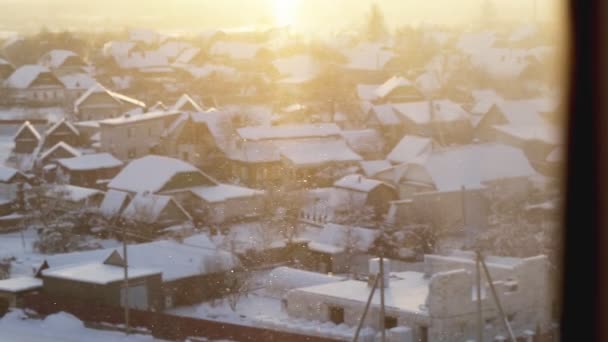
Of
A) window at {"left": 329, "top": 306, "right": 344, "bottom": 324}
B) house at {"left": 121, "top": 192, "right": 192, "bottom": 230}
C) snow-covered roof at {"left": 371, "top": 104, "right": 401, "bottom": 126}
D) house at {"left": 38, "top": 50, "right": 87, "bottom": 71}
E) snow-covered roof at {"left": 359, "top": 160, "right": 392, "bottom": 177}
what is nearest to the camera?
window at {"left": 329, "top": 306, "right": 344, "bottom": 324}

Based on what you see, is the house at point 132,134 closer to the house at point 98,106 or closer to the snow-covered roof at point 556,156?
the house at point 98,106

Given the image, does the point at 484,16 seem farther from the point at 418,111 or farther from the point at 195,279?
the point at 195,279

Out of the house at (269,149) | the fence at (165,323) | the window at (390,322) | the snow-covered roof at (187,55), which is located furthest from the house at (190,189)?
the snow-covered roof at (187,55)

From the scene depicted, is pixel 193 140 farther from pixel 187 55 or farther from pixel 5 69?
pixel 187 55

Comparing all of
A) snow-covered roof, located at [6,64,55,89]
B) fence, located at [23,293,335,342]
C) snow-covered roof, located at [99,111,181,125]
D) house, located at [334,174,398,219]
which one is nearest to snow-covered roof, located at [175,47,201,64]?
snow-covered roof, located at [6,64,55,89]

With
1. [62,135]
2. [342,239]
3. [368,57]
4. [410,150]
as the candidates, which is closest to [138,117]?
[62,135]

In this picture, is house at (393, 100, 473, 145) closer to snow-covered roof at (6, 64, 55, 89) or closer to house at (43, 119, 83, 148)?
house at (43, 119, 83, 148)
